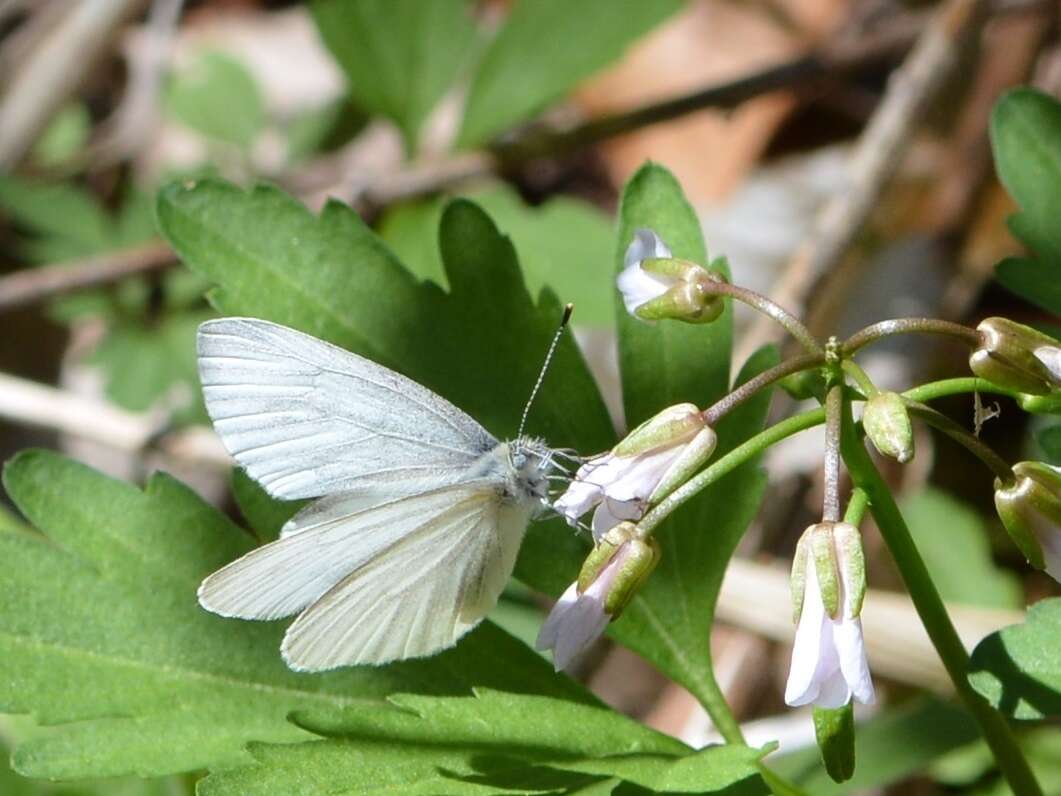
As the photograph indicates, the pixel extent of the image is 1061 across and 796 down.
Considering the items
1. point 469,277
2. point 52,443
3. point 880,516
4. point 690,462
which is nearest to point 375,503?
point 469,277

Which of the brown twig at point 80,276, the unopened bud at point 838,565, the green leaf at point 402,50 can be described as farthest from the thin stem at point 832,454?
the brown twig at point 80,276

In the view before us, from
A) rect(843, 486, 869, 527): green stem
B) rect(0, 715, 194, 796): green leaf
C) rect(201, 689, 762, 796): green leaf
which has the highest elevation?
rect(843, 486, 869, 527): green stem

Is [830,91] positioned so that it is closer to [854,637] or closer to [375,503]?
[375,503]

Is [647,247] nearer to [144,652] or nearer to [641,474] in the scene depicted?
[641,474]

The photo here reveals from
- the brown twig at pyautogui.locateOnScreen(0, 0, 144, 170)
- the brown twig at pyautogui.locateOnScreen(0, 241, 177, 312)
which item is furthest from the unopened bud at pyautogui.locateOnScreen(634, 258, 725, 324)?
the brown twig at pyautogui.locateOnScreen(0, 0, 144, 170)

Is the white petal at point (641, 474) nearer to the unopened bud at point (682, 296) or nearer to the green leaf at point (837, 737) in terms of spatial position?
the unopened bud at point (682, 296)

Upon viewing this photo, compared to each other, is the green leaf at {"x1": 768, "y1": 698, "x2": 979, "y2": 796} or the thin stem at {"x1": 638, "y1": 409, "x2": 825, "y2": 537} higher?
the thin stem at {"x1": 638, "y1": 409, "x2": 825, "y2": 537}

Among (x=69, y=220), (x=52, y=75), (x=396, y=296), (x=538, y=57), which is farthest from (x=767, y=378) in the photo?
(x=52, y=75)

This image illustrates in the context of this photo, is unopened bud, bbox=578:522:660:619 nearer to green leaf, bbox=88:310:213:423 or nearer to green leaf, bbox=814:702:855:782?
green leaf, bbox=814:702:855:782
